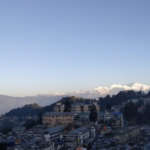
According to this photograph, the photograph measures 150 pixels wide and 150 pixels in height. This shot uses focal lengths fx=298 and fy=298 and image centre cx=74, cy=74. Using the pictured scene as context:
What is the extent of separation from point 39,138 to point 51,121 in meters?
12.4

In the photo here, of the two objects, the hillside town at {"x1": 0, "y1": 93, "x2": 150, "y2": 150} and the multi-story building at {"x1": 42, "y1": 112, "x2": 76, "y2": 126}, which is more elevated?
the multi-story building at {"x1": 42, "y1": 112, "x2": 76, "y2": 126}

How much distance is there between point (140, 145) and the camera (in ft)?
109

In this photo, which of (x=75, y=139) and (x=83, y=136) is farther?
(x=83, y=136)

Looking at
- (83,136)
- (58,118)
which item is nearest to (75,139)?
(83,136)

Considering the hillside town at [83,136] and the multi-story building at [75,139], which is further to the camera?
the multi-story building at [75,139]

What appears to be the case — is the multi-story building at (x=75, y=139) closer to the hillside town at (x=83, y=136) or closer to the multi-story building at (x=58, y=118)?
the hillside town at (x=83, y=136)

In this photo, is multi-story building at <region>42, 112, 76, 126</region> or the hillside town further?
multi-story building at <region>42, 112, 76, 126</region>

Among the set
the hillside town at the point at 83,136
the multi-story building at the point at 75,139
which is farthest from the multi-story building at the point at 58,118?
the multi-story building at the point at 75,139

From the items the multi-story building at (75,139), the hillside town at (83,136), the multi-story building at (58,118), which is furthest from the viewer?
the multi-story building at (58,118)

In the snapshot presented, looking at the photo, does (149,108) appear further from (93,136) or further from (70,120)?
(93,136)

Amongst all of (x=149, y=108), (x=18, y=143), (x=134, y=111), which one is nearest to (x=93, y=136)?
(x=18, y=143)

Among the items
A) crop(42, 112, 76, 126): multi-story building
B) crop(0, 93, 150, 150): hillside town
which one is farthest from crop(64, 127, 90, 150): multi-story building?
crop(42, 112, 76, 126): multi-story building

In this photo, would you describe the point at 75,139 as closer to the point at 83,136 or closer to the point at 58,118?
the point at 83,136

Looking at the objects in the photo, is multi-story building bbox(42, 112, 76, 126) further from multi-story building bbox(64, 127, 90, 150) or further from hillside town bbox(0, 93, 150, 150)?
multi-story building bbox(64, 127, 90, 150)
